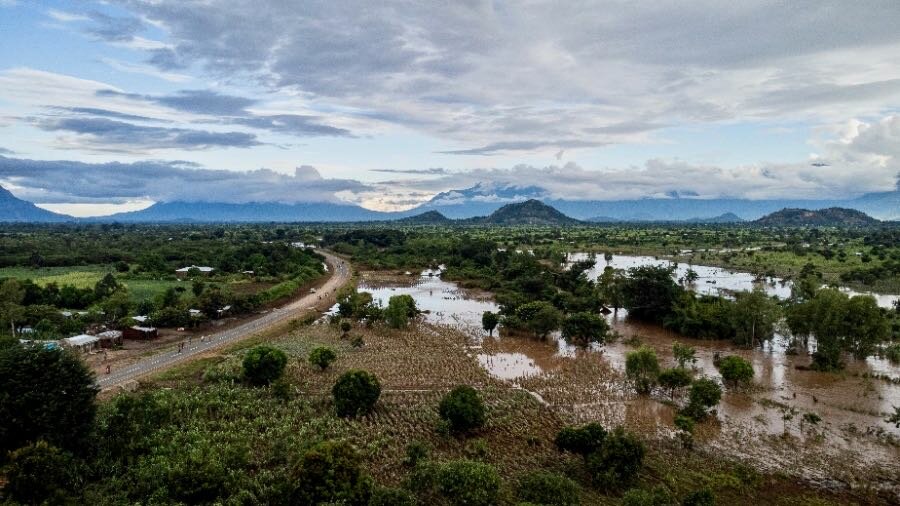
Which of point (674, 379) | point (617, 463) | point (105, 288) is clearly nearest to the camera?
point (617, 463)

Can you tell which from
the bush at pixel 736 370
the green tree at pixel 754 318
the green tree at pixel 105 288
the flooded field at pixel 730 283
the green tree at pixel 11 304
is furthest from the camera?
the flooded field at pixel 730 283

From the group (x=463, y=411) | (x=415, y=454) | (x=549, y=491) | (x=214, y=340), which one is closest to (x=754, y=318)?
(x=463, y=411)

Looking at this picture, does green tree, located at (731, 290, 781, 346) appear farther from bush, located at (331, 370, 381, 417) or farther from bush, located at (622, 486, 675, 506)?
bush, located at (331, 370, 381, 417)

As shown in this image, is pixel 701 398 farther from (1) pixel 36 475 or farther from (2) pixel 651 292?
(1) pixel 36 475

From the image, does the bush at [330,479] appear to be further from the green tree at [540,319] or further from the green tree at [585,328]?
the green tree at [540,319]

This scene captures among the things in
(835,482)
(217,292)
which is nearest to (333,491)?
(835,482)

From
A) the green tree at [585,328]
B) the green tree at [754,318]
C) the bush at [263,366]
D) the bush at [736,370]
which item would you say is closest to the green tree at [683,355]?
the bush at [736,370]
